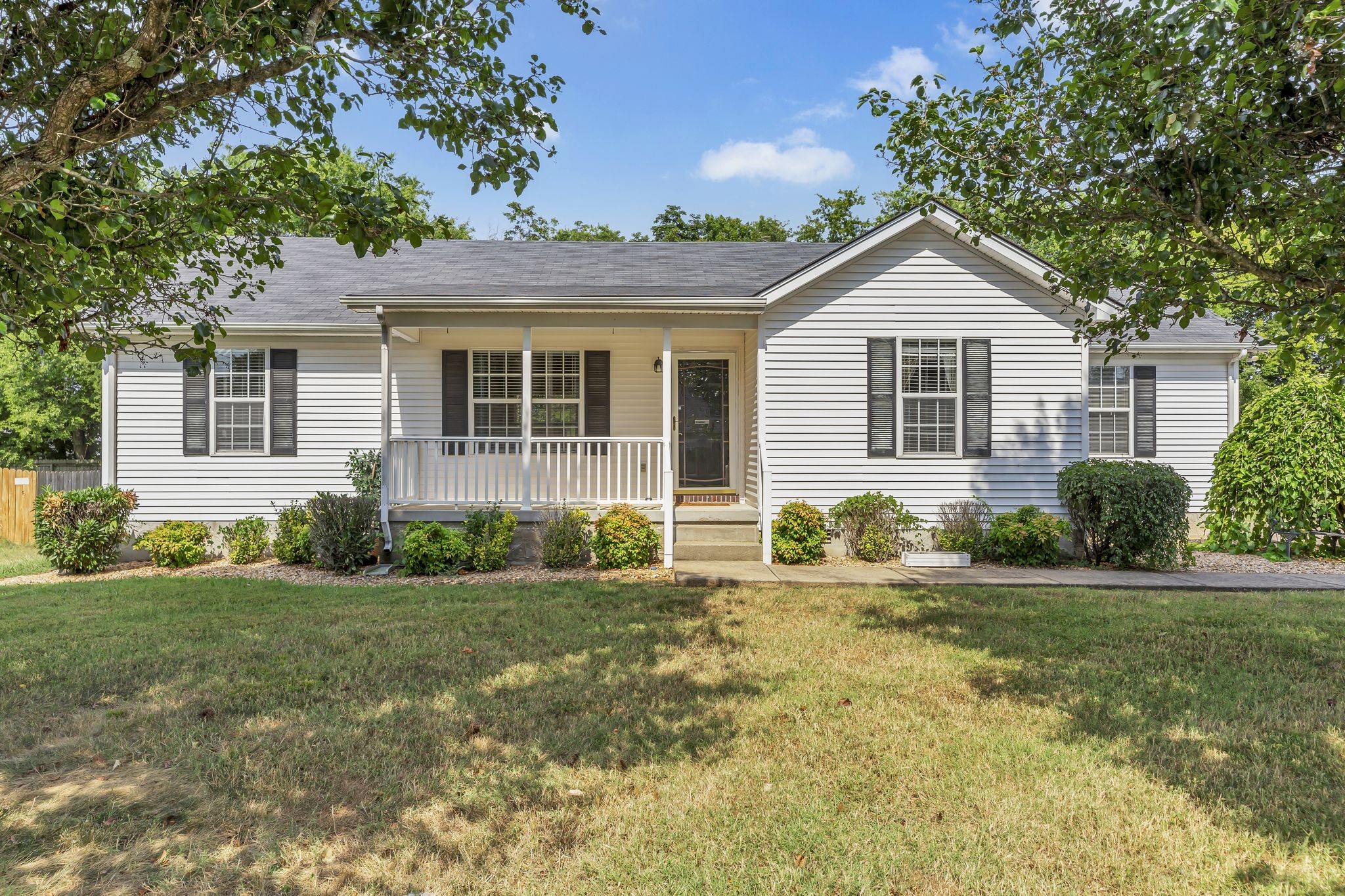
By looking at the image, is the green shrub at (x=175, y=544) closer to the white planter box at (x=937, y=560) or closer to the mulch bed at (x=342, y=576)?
the mulch bed at (x=342, y=576)

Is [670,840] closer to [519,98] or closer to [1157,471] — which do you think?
[519,98]

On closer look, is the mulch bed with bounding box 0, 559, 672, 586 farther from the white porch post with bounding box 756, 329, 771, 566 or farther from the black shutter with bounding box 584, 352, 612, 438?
the black shutter with bounding box 584, 352, 612, 438

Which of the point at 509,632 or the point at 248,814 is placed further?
the point at 509,632

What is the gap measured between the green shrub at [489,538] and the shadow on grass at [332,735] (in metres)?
2.22

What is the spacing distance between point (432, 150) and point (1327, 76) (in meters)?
5.24

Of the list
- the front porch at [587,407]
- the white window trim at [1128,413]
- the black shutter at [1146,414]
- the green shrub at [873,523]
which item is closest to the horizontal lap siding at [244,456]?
the front porch at [587,407]

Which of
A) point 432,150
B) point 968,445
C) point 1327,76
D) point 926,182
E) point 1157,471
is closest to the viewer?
point 1327,76

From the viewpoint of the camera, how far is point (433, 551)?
878 centimetres

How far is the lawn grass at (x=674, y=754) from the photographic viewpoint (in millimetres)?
2727

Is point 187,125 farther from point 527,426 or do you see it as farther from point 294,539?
point 294,539

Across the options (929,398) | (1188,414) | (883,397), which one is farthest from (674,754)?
(1188,414)

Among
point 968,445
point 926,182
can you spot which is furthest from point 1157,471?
point 926,182

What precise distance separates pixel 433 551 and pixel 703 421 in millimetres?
4812

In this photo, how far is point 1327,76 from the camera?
132 inches
